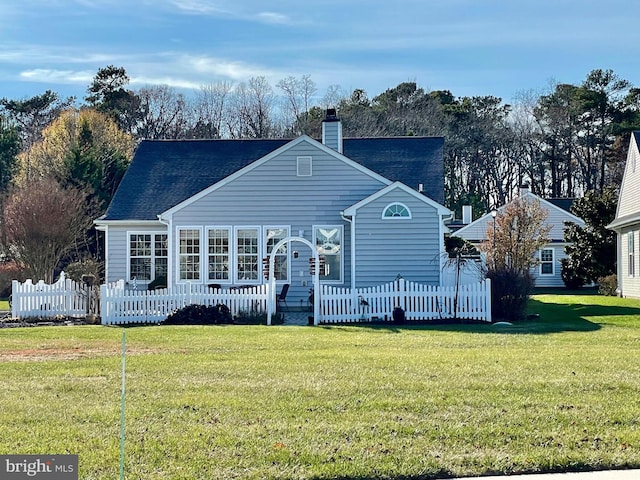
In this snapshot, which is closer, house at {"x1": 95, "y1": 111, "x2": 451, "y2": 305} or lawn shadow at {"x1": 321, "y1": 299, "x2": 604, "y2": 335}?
lawn shadow at {"x1": 321, "y1": 299, "x2": 604, "y2": 335}

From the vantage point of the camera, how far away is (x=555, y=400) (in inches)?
344

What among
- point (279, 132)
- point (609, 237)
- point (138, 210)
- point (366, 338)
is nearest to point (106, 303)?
point (138, 210)

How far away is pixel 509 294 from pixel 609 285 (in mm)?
14178

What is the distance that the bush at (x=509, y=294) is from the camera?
21.1 m

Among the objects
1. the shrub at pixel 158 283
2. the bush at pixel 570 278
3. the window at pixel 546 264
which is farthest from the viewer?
the window at pixel 546 264

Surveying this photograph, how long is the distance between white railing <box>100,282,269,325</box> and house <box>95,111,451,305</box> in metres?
2.36

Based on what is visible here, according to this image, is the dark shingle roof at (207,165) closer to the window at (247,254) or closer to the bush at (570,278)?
the window at (247,254)

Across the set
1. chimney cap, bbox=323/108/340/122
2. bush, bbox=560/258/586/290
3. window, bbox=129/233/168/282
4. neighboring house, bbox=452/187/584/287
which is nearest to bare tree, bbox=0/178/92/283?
window, bbox=129/233/168/282

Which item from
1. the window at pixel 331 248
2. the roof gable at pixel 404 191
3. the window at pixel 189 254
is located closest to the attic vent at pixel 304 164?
the window at pixel 331 248

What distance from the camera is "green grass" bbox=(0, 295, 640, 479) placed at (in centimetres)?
659

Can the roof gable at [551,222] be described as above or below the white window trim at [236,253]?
above

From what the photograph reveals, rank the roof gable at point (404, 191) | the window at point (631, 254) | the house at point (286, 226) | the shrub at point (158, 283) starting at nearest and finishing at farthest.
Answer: the roof gable at point (404, 191)
the house at point (286, 226)
the shrub at point (158, 283)
the window at point (631, 254)

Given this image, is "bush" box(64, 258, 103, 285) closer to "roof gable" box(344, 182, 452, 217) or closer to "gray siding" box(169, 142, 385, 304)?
"gray siding" box(169, 142, 385, 304)

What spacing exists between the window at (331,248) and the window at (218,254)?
2.66 m
